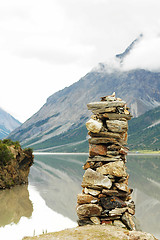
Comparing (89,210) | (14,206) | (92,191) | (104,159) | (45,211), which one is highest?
(104,159)

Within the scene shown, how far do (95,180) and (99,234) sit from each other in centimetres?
279

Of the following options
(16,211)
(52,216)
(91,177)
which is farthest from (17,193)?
(91,177)

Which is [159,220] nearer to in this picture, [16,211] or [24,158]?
[16,211]

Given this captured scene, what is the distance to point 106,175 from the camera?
13.9 meters

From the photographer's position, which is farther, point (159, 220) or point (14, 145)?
point (14, 145)

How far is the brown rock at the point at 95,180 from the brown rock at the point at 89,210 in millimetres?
988

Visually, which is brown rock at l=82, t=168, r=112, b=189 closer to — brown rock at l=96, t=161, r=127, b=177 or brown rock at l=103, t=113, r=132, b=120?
brown rock at l=96, t=161, r=127, b=177

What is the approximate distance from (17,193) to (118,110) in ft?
115

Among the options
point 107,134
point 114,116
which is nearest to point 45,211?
point 107,134

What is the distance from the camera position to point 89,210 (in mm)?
13359

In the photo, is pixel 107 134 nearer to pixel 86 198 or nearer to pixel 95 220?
pixel 86 198

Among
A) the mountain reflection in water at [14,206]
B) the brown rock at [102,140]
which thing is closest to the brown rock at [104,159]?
the brown rock at [102,140]

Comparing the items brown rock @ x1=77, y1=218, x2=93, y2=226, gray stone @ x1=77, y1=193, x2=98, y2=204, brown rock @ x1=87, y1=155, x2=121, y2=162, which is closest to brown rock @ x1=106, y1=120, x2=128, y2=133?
brown rock @ x1=87, y1=155, x2=121, y2=162

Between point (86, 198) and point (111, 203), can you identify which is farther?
point (86, 198)
